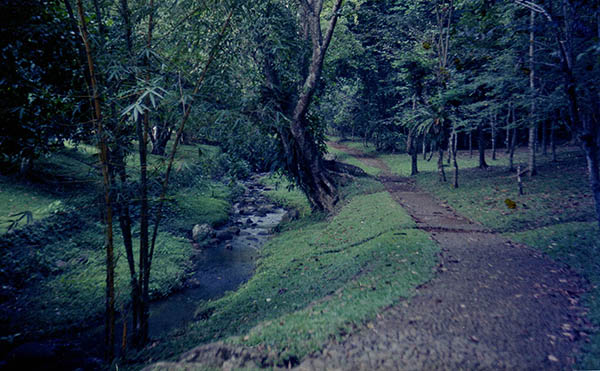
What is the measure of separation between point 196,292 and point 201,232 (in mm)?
4161

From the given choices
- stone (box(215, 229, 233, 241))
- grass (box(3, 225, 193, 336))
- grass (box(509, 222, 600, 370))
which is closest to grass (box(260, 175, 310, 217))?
stone (box(215, 229, 233, 241))

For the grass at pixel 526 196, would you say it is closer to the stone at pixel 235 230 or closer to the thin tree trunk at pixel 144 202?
the stone at pixel 235 230

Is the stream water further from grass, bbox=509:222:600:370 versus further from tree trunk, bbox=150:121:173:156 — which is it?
grass, bbox=509:222:600:370

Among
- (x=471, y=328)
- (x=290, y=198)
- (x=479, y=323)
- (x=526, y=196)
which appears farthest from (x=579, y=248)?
(x=290, y=198)

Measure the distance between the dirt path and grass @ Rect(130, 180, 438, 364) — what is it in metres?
0.34

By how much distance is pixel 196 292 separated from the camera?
8.74 m

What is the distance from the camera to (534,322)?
A: 14.4ft

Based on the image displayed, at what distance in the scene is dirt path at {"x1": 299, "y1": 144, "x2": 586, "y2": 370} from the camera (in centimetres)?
354

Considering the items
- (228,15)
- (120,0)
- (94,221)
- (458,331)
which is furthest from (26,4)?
(94,221)

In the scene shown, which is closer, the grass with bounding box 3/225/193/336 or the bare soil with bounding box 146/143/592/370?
the bare soil with bounding box 146/143/592/370

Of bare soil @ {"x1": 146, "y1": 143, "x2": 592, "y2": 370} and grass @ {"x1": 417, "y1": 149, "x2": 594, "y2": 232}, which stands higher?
grass @ {"x1": 417, "y1": 149, "x2": 594, "y2": 232}

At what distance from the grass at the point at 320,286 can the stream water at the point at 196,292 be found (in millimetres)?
613

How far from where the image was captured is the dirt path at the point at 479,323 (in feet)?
11.6

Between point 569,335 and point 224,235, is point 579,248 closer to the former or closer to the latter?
point 569,335
